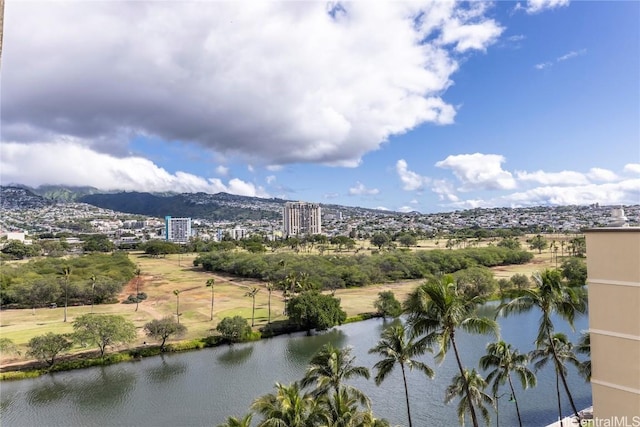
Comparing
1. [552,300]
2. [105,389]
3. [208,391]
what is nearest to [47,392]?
[105,389]

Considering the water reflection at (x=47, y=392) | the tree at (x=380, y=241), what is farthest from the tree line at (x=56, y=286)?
the tree at (x=380, y=241)

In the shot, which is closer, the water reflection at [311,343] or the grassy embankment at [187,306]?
the water reflection at [311,343]

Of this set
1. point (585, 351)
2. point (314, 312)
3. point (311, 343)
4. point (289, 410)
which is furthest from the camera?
point (314, 312)

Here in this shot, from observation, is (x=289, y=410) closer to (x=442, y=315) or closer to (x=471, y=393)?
(x=442, y=315)

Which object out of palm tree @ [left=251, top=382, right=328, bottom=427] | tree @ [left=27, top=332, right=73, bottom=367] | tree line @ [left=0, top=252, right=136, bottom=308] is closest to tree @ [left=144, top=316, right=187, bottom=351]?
tree @ [left=27, top=332, right=73, bottom=367]

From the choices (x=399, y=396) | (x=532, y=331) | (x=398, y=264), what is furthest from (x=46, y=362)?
(x=398, y=264)

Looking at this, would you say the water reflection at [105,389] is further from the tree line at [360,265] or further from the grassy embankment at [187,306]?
the tree line at [360,265]
